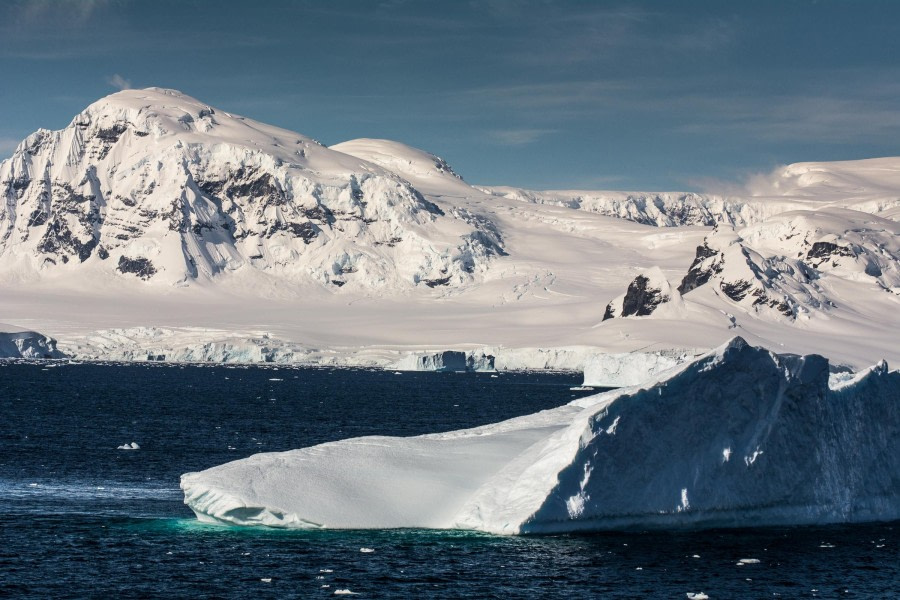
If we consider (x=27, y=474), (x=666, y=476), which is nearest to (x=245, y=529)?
(x=666, y=476)

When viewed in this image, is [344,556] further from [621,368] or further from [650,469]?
[621,368]

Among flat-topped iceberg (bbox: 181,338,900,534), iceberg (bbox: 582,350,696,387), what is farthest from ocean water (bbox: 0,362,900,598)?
iceberg (bbox: 582,350,696,387)

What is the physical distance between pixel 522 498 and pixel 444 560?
445 cm

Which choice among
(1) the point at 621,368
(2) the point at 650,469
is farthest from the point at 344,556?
(1) the point at 621,368

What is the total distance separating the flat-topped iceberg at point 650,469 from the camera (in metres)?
45.2

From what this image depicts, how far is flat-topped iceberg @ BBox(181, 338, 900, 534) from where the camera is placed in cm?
4522

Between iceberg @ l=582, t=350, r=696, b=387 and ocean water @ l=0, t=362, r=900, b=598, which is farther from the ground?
iceberg @ l=582, t=350, r=696, b=387

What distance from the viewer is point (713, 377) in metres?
47.9

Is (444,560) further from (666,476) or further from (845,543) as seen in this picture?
(845,543)

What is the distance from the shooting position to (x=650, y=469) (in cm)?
4622

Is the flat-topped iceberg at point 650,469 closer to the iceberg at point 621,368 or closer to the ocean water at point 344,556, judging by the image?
the ocean water at point 344,556

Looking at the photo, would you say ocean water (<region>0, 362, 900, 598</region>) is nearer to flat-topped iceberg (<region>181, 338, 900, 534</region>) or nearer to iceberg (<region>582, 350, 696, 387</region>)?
flat-topped iceberg (<region>181, 338, 900, 534</region>)

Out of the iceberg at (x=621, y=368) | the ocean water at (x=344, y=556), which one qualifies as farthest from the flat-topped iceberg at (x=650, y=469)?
the iceberg at (x=621, y=368)

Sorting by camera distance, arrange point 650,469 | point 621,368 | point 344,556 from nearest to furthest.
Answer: point 344,556
point 650,469
point 621,368
